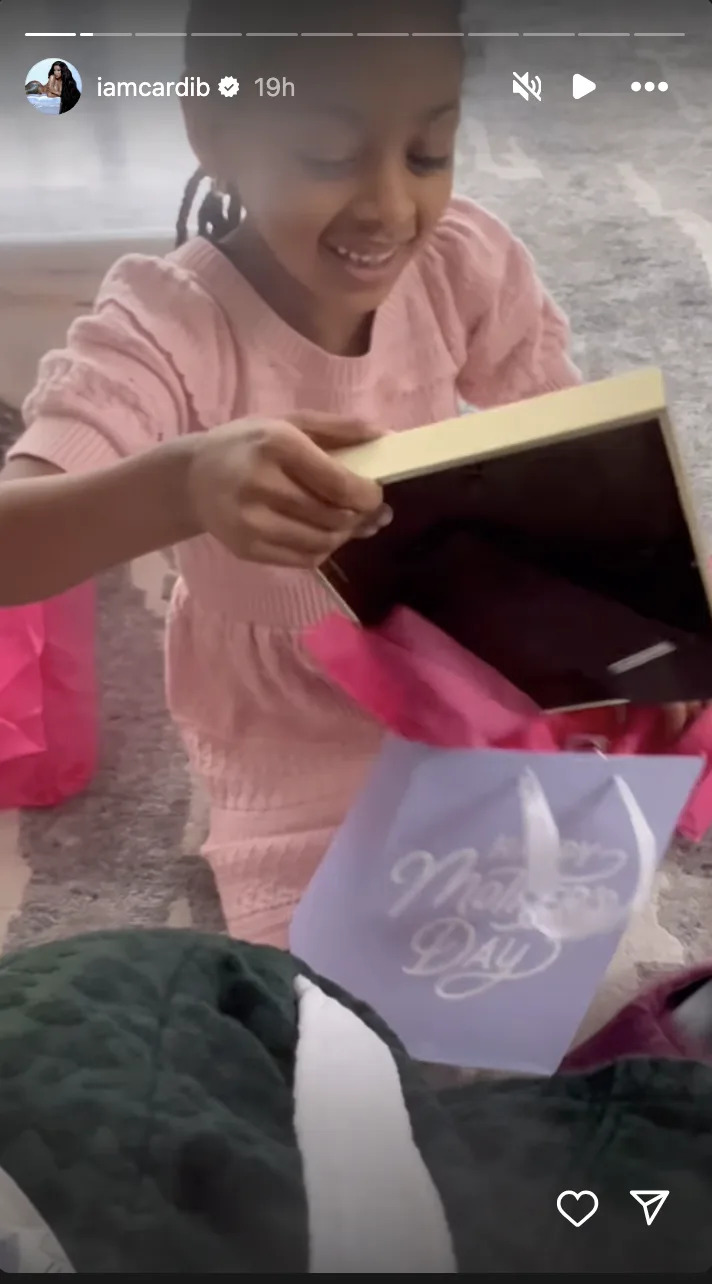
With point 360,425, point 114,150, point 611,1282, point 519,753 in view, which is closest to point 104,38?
point 114,150

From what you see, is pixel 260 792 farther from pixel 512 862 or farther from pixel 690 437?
pixel 690 437

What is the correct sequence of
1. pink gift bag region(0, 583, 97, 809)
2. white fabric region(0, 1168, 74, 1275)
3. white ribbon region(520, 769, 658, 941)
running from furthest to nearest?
pink gift bag region(0, 583, 97, 809) → white ribbon region(520, 769, 658, 941) → white fabric region(0, 1168, 74, 1275)

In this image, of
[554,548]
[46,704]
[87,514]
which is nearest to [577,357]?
[554,548]

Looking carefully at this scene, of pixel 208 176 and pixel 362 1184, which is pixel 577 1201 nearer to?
pixel 362 1184

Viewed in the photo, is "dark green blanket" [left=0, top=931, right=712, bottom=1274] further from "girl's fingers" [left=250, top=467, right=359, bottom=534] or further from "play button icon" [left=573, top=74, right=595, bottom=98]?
"play button icon" [left=573, top=74, right=595, bottom=98]

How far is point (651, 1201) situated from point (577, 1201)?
2 centimetres

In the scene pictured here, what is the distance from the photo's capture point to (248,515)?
1.02 ft

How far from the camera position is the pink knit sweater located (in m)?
0.36

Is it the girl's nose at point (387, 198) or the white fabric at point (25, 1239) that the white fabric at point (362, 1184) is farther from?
the girl's nose at point (387, 198)

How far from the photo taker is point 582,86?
347 mm

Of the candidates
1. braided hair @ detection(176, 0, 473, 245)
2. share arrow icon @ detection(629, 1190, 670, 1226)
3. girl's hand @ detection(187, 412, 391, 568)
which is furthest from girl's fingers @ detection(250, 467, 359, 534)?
share arrow icon @ detection(629, 1190, 670, 1226)

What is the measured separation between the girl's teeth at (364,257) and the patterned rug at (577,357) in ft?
0.12

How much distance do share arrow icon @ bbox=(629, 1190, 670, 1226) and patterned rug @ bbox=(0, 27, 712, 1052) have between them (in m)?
0.07

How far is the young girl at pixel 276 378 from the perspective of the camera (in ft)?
1.05
